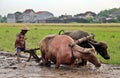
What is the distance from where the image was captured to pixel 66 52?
11.4m

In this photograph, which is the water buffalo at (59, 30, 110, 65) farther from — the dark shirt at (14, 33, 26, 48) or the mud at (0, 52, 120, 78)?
the dark shirt at (14, 33, 26, 48)

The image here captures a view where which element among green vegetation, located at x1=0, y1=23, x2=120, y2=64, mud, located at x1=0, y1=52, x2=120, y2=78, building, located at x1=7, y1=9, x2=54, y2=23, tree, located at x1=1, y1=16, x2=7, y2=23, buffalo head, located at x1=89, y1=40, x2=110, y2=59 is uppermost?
buffalo head, located at x1=89, y1=40, x2=110, y2=59

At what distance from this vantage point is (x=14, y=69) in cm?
1198

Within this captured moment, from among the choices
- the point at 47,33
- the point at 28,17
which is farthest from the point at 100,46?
the point at 28,17

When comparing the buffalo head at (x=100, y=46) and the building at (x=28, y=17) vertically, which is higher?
the buffalo head at (x=100, y=46)

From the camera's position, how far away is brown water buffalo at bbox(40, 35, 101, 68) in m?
11.1

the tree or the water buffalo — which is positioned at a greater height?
the water buffalo

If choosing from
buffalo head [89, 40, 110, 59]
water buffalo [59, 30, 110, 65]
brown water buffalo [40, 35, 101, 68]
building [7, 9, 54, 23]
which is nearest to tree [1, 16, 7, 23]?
building [7, 9, 54, 23]

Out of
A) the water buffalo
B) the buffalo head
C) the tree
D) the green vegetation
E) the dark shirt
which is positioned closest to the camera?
the water buffalo

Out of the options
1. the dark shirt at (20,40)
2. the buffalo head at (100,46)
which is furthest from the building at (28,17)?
the buffalo head at (100,46)

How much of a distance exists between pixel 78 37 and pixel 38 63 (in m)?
1.88

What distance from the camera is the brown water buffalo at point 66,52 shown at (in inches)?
439

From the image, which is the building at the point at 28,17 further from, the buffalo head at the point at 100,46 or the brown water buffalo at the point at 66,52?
the brown water buffalo at the point at 66,52

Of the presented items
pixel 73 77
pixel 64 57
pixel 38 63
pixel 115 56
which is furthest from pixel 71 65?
pixel 115 56
